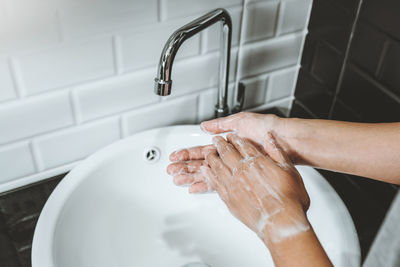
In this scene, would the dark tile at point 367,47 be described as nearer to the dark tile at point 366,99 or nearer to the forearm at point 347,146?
the dark tile at point 366,99

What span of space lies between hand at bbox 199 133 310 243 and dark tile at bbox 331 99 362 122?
0.25 m

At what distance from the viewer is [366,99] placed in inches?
32.6

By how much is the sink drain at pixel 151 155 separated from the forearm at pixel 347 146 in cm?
24

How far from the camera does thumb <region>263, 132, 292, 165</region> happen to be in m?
0.65

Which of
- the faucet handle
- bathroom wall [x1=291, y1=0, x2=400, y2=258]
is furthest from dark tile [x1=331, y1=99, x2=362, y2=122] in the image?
the faucet handle

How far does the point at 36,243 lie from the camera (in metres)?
0.61

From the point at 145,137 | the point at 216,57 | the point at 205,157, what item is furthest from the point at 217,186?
the point at 216,57

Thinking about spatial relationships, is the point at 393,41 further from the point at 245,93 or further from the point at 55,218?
the point at 55,218

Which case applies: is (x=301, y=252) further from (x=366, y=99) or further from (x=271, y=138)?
(x=366, y=99)

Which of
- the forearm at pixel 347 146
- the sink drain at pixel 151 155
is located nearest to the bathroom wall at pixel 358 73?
the forearm at pixel 347 146

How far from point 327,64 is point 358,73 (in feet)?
0.31

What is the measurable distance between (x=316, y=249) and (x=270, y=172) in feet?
0.46

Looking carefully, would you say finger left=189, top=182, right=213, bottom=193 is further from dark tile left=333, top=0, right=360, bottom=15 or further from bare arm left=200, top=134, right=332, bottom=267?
dark tile left=333, top=0, right=360, bottom=15

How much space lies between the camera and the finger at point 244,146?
26.5 inches
